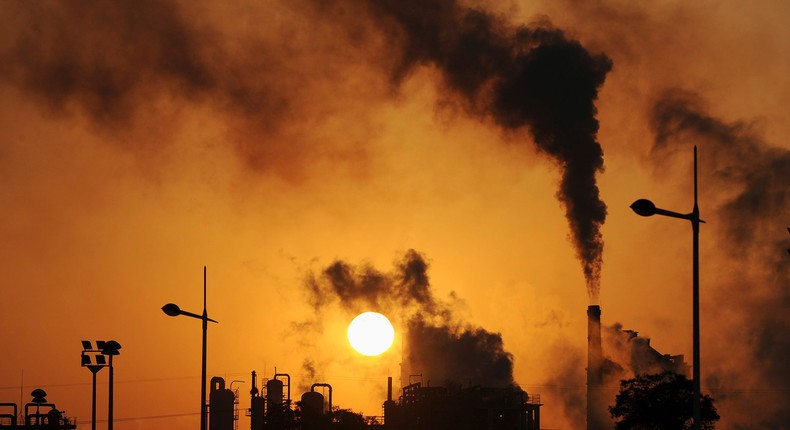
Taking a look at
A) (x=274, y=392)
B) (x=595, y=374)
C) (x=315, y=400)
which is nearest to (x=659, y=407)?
(x=595, y=374)

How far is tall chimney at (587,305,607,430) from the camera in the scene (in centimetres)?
14650

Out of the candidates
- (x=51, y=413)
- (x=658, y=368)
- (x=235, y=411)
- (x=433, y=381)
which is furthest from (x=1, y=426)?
(x=658, y=368)

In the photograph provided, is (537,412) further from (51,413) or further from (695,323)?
(695,323)

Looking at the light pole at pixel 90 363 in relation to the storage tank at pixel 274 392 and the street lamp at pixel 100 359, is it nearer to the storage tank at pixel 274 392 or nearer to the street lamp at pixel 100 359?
the street lamp at pixel 100 359

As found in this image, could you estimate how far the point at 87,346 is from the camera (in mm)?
75500

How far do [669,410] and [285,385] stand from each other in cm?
6936

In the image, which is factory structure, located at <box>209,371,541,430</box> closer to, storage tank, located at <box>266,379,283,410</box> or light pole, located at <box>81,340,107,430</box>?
storage tank, located at <box>266,379,283,410</box>

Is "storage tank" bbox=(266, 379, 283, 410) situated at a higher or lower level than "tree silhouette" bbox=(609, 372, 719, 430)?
higher

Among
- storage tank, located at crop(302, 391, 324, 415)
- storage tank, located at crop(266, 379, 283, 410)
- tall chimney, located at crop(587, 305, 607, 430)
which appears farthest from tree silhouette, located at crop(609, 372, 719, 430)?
storage tank, located at crop(266, 379, 283, 410)

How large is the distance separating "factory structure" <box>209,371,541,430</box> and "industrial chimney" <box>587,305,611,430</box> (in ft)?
28.4

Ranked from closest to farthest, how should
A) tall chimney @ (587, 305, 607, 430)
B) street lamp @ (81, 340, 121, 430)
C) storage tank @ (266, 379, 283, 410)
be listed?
street lamp @ (81, 340, 121, 430), tall chimney @ (587, 305, 607, 430), storage tank @ (266, 379, 283, 410)

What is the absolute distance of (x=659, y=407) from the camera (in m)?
105

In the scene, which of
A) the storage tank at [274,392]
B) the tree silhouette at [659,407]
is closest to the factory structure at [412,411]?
the storage tank at [274,392]

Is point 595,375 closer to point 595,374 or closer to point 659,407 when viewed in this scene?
point 595,374
